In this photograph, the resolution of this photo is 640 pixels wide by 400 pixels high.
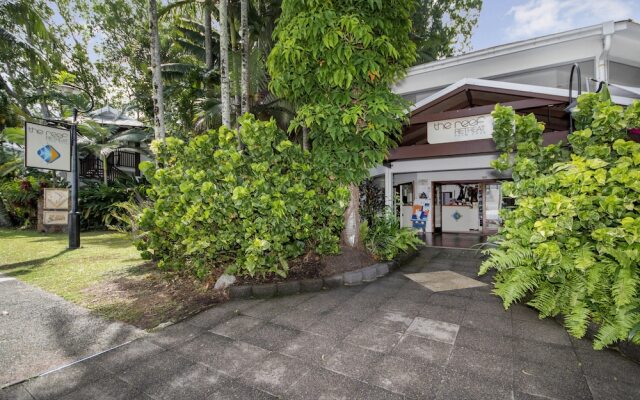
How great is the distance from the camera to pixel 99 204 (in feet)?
41.9

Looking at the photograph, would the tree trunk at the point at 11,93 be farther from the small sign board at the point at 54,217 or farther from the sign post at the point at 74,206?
the sign post at the point at 74,206

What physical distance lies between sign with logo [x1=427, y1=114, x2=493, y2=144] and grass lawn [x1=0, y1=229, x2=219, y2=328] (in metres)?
5.75

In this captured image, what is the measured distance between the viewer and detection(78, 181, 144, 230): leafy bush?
1251 cm

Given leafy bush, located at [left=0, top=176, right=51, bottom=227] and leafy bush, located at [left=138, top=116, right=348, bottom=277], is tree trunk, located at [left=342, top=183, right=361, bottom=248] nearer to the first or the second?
leafy bush, located at [left=138, top=116, right=348, bottom=277]

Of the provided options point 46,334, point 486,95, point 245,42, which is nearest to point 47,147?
point 245,42

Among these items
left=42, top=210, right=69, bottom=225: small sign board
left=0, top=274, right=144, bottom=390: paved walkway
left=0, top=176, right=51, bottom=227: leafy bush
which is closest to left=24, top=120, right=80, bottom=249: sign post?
left=42, top=210, right=69, bottom=225: small sign board

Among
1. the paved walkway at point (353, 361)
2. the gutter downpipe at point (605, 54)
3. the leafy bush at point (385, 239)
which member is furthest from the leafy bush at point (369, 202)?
the gutter downpipe at point (605, 54)

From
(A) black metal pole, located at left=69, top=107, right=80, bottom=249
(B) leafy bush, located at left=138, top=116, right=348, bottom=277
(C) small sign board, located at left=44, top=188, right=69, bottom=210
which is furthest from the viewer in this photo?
(C) small sign board, located at left=44, top=188, right=69, bottom=210

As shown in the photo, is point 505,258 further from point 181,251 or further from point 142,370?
point 181,251

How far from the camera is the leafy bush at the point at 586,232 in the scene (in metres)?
2.56

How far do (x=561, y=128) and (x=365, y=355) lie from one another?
7.73m

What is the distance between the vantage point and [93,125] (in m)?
14.8

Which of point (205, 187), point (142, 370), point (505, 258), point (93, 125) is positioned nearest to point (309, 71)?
point (205, 187)

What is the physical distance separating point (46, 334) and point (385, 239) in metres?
5.20
